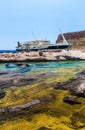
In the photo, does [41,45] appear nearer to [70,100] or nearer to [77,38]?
[77,38]

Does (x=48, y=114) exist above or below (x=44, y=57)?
below

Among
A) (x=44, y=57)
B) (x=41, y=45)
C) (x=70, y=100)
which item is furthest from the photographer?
(x=41, y=45)

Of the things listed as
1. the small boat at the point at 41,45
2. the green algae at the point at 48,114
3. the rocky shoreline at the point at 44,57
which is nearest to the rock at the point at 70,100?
Answer: the green algae at the point at 48,114

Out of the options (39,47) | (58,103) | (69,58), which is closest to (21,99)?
(58,103)

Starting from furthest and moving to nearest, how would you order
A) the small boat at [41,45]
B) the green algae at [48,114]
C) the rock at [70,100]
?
the small boat at [41,45]
the rock at [70,100]
the green algae at [48,114]

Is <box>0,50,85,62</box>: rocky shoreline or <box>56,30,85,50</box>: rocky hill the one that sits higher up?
<box>56,30,85,50</box>: rocky hill

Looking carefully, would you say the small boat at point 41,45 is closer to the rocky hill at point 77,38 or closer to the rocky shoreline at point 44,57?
the rocky hill at point 77,38

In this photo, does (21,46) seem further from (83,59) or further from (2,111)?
(2,111)

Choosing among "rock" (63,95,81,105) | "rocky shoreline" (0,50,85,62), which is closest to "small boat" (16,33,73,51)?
"rocky shoreline" (0,50,85,62)

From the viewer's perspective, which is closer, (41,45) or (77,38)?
(41,45)

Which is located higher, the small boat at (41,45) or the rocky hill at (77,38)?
the rocky hill at (77,38)

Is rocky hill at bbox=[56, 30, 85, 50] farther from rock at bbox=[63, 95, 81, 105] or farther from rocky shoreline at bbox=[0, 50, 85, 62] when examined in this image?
rock at bbox=[63, 95, 81, 105]

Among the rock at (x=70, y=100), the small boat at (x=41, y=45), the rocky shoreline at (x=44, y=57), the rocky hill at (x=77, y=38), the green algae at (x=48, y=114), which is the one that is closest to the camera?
the green algae at (x=48, y=114)

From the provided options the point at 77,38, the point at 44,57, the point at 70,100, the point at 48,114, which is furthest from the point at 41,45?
the point at 48,114
